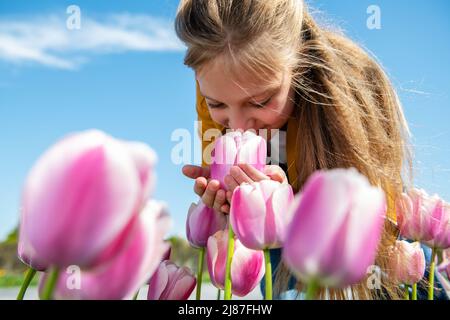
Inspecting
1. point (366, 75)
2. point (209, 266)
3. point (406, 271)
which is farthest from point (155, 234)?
point (366, 75)

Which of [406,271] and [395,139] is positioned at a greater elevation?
[395,139]

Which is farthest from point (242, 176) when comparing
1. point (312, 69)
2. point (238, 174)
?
point (312, 69)

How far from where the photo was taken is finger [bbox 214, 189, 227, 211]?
0.64m

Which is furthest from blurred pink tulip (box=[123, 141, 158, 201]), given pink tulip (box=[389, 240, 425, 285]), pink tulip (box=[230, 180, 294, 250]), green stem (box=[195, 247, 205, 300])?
pink tulip (box=[389, 240, 425, 285])

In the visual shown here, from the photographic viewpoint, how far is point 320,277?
0.24 metres

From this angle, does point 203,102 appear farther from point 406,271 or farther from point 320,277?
point 320,277

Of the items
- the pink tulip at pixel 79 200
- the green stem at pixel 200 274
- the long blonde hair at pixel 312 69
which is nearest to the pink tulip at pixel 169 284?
the green stem at pixel 200 274

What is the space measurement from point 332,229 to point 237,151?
0.40m

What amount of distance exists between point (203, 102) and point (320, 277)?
147 cm

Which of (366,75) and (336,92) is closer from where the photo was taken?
(336,92)

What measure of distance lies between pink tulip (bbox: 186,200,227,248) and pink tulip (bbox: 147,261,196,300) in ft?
0.41

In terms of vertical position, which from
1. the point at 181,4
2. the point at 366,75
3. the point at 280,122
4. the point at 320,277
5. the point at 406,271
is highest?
the point at 181,4

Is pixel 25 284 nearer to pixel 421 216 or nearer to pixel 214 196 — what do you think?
pixel 214 196

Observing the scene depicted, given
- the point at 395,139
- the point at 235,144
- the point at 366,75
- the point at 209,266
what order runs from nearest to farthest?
the point at 209,266 < the point at 235,144 < the point at 395,139 < the point at 366,75
